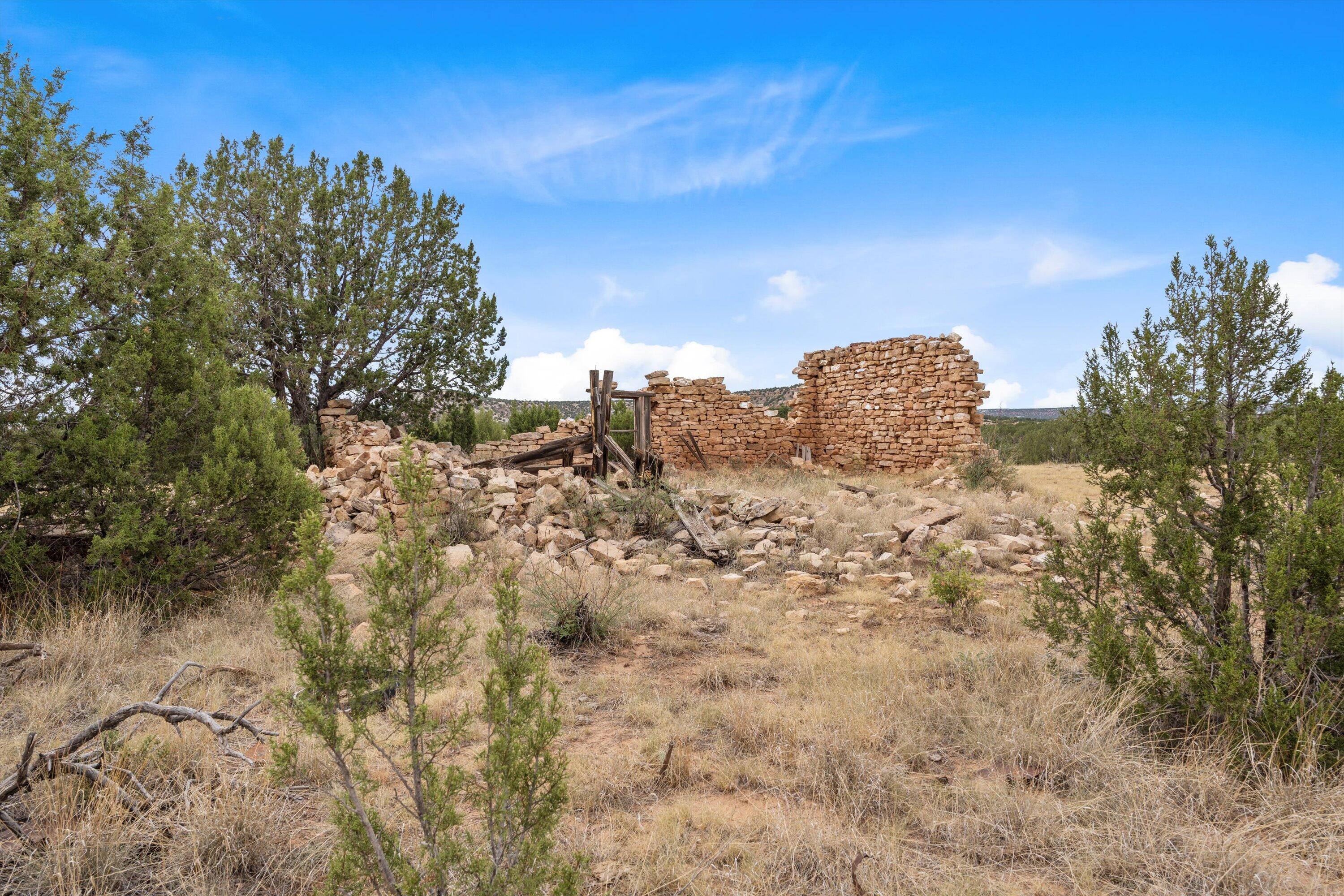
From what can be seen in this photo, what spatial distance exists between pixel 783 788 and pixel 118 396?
5.21 meters

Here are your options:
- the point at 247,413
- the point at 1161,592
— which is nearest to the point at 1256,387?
the point at 1161,592


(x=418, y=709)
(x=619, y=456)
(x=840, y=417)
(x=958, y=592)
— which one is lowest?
(x=958, y=592)

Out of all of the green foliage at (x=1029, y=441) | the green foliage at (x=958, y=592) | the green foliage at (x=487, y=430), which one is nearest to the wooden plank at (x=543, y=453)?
the green foliage at (x=958, y=592)

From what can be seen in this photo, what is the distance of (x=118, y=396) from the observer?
5.02 m

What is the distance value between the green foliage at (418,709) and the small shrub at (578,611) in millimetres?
3322

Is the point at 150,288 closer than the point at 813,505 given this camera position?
Yes

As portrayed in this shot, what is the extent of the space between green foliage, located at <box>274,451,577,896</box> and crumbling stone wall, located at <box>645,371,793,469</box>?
1456cm

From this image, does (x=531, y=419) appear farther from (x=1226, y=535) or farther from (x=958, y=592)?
(x=1226, y=535)

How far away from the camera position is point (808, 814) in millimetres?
2752

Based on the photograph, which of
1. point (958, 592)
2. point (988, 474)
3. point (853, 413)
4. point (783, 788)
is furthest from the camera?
point (853, 413)

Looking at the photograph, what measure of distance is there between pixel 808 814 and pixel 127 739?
273cm

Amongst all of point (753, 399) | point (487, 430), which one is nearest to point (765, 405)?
point (753, 399)

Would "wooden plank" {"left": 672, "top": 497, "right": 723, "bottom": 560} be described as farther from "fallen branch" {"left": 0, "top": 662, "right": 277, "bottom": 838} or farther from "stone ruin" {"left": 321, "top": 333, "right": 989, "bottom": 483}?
"stone ruin" {"left": 321, "top": 333, "right": 989, "bottom": 483}

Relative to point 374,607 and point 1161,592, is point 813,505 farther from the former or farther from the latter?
point 374,607
